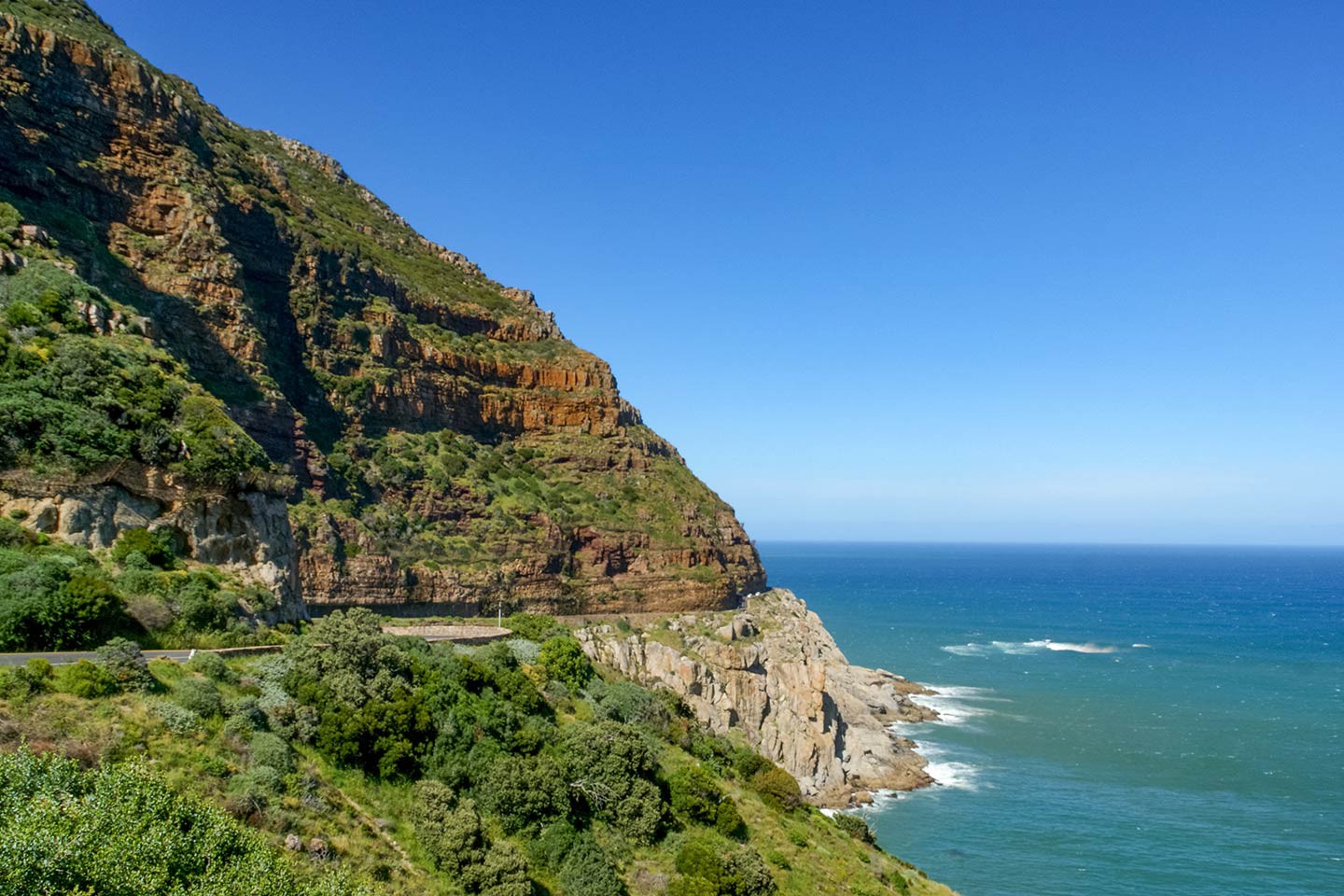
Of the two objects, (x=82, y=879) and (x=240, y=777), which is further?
(x=240, y=777)

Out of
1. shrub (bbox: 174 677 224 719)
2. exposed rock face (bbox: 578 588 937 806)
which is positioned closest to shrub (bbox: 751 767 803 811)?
exposed rock face (bbox: 578 588 937 806)

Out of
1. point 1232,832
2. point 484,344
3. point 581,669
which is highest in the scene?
point 484,344

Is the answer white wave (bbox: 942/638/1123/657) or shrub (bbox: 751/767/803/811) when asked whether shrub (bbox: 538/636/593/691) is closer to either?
shrub (bbox: 751/767/803/811)

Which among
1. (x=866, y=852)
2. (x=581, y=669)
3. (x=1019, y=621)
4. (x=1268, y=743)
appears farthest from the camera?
(x=1019, y=621)

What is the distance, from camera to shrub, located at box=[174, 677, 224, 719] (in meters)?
17.0

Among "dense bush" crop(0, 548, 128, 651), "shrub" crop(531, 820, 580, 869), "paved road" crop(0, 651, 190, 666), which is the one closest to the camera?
"paved road" crop(0, 651, 190, 666)

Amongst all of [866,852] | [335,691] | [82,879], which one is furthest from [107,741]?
[866,852]

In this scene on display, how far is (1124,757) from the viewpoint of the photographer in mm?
56469

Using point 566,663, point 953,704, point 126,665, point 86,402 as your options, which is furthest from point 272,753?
point 953,704

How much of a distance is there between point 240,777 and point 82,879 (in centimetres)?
521

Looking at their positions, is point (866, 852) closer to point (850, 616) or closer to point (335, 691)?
point (335, 691)

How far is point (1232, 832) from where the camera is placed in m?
43.4

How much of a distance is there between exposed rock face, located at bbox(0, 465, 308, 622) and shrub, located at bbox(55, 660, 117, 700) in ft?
20.0

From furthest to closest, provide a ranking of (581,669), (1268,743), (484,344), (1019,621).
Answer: (1019,621), (484,344), (1268,743), (581,669)
